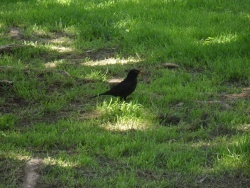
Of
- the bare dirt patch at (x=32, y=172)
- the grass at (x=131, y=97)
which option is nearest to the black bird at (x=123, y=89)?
the grass at (x=131, y=97)

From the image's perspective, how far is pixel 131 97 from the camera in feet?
26.9

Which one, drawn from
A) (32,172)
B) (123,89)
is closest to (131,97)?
(123,89)

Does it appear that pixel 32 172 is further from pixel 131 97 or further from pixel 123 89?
pixel 131 97

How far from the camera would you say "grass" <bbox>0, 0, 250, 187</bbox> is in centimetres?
606

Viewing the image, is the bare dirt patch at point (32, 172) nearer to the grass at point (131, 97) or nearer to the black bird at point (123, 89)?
the grass at point (131, 97)

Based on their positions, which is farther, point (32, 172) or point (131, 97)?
point (131, 97)

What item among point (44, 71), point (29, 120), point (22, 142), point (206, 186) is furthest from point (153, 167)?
point (44, 71)

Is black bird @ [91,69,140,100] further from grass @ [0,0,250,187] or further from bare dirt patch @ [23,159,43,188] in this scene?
bare dirt patch @ [23,159,43,188]

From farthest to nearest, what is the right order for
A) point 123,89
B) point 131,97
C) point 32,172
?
1. point 131,97
2. point 123,89
3. point 32,172

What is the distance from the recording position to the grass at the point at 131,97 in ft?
19.9

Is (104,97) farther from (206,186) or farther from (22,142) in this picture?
(206,186)

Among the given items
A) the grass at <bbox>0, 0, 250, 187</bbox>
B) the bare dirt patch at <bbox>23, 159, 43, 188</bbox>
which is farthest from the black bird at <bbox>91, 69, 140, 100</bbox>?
the bare dirt patch at <bbox>23, 159, 43, 188</bbox>

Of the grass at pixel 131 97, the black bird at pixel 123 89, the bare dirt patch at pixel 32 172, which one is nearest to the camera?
the bare dirt patch at pixel 32 172

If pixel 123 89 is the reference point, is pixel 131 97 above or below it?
below
